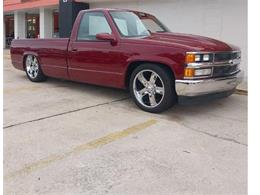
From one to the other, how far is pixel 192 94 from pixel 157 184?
2235 mm

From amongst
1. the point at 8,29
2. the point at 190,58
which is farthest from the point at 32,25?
the point at 190,58

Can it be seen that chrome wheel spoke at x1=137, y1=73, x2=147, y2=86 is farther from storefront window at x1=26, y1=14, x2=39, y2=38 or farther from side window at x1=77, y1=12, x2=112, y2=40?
storefront window at x1=26, y1=14, x2=39, y2=38

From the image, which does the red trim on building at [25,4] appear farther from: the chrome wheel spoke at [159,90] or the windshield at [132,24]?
the chrome wheel spoke at [159,90]

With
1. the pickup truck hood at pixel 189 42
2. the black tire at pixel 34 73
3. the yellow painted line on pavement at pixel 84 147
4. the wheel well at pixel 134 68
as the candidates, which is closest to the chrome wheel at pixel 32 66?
the black tire at pixel 34 73

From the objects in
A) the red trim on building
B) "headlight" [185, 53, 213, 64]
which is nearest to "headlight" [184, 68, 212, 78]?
"headlight" [185, 53, 213, 64]

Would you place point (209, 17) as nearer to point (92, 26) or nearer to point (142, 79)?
point (92, 26)

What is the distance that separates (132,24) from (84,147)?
10.1 ft

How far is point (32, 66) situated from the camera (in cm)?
830

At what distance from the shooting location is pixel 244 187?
3.06 metres

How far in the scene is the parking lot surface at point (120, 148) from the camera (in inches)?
120

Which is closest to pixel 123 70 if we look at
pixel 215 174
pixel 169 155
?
pixel 169 155

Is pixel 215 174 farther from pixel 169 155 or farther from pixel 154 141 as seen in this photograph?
pixel 154 141

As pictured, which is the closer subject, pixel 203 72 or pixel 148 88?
pixel 203 72

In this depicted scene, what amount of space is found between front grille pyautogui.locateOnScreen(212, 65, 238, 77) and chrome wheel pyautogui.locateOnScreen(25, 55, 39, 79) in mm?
4650
